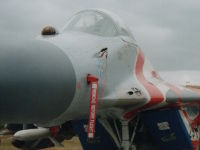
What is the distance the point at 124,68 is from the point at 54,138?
2.21 meters

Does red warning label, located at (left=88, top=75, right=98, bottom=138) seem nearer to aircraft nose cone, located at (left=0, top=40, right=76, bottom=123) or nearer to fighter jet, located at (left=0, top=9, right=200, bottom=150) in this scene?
fighter jet, located at (left=0, top=9, right=200, bottom=150)

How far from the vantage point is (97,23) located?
5254 millimetres

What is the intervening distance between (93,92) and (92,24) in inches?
57.1

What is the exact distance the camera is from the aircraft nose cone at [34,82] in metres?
3.14

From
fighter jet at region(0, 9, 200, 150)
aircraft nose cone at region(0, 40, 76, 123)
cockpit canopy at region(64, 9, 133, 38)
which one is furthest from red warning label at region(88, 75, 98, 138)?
cockpit canopy at region(64, 9, 133, 38)

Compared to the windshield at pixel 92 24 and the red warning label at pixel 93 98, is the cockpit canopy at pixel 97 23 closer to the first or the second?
the windshield at pixel 92 24

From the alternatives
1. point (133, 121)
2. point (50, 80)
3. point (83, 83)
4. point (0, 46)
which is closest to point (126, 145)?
point (133, 121)

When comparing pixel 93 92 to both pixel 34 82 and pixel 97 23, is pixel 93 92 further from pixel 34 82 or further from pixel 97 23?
pixel 97 23

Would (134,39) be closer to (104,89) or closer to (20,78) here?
(104,89)

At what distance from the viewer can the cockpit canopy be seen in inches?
201

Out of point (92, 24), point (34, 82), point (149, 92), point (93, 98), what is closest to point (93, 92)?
point (93, 98)

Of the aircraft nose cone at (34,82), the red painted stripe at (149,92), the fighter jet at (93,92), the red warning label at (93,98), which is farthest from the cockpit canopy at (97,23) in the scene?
the aircraft nose cone at (34,82)

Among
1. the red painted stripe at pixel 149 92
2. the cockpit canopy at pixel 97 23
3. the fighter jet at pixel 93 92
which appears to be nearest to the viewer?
the fighter jet at pixel 93 92

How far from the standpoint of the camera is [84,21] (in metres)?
5.27
